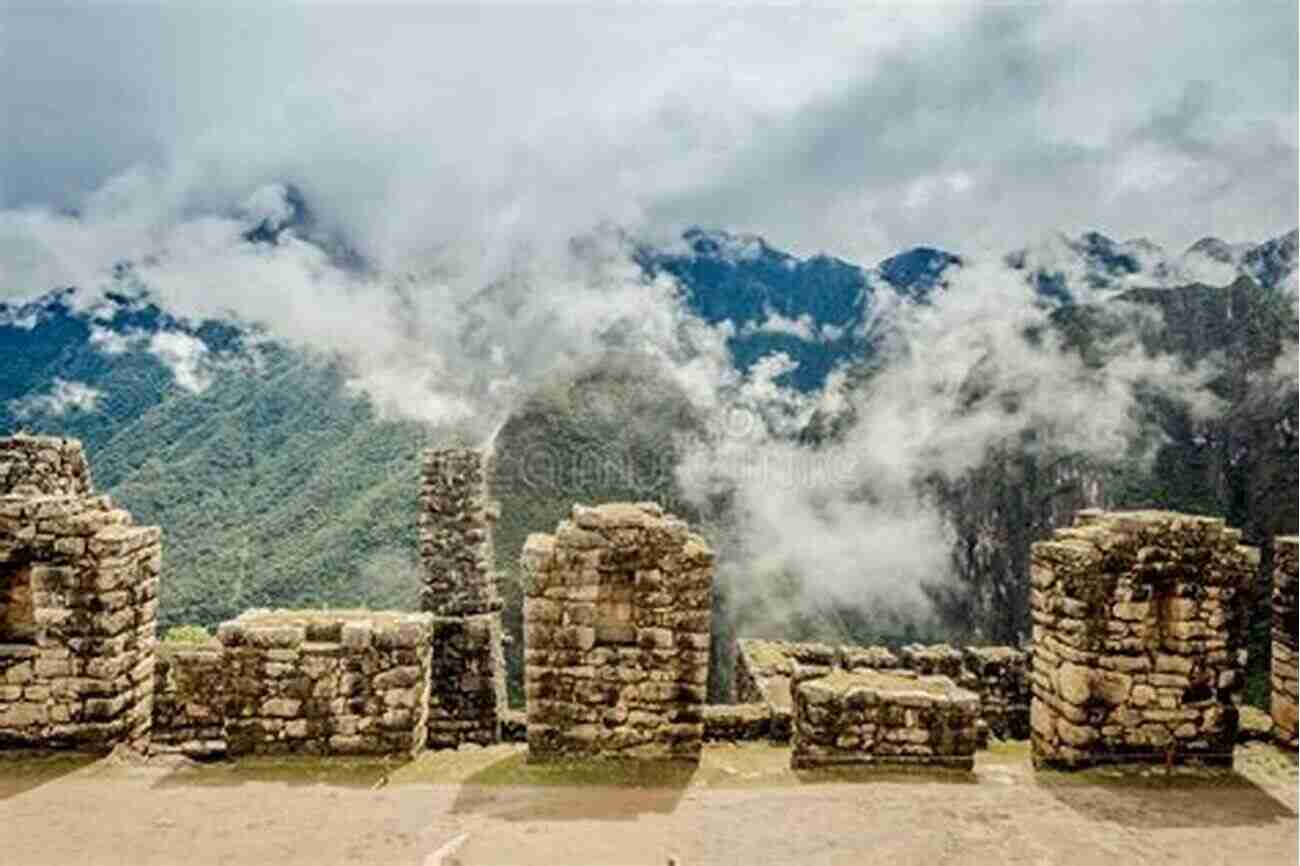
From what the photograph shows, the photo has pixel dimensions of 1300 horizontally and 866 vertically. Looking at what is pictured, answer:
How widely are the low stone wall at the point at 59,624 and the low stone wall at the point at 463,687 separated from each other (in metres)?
8.48

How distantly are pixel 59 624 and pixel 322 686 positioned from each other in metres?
2.62

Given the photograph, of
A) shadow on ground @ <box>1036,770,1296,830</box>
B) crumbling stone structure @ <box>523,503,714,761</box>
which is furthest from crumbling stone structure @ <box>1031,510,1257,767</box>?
crumbling stone structure @ <box>523,503,714,761</box>

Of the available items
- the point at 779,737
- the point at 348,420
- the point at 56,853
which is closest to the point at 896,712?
the point at 779,737

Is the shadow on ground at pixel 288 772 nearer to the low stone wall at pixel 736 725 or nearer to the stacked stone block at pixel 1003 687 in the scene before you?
the low stone wall at pixel 736 725

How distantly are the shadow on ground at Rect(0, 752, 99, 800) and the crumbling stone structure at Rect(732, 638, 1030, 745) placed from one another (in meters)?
10.9

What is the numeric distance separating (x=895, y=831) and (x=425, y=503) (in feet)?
53.8

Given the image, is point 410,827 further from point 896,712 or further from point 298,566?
point 298,566

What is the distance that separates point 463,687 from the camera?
20094mm

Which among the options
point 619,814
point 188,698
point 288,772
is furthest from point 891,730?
point 188,698

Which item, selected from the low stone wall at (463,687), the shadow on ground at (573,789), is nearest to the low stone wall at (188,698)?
the low stone wall at (463,687)

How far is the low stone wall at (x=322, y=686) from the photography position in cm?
1103

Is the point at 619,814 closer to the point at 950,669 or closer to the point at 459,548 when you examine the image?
the point at 950,669

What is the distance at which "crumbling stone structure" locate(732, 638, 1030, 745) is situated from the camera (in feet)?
64.5

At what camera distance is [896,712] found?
11.1 m
